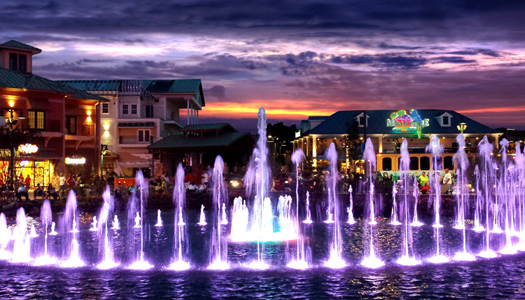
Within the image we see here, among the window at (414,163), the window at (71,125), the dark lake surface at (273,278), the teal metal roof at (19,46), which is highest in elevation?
the teal metal roof at (19,46)

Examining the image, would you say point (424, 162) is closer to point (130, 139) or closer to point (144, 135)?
point (144, 135)

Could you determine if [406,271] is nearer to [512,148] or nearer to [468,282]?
[468,282]

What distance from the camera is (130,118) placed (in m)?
59.9

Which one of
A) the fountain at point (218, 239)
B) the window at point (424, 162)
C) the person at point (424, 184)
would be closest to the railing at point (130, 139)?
the fountain at point (218, 239)

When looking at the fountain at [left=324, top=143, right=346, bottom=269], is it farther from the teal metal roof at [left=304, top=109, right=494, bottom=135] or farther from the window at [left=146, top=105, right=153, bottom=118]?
the teal metal roof at [left=304, top=109, right=494, bottom=135]

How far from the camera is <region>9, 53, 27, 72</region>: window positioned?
45594 mm

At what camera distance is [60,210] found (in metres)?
27.8

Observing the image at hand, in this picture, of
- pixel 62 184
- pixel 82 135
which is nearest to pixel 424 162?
pixel 82 135

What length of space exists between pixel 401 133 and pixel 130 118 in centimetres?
3070

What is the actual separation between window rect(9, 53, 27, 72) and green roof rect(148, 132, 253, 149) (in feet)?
39.5

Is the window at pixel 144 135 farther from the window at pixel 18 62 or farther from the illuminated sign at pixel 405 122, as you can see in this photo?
the illuminated sign at pixel 405 122

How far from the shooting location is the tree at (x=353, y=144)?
58312 millimetres

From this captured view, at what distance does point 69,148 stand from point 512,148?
61.4m

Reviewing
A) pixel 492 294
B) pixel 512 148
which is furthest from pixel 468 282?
pixel 512 148
